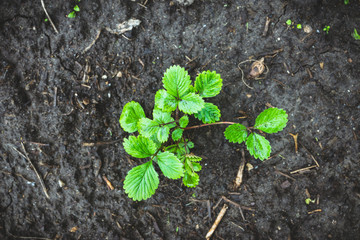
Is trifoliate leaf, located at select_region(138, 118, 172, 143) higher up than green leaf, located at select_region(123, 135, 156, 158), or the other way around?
trifoliate leaf, located at select_region(138, 118, 172, 143)

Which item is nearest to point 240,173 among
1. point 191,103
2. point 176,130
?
point 176,130

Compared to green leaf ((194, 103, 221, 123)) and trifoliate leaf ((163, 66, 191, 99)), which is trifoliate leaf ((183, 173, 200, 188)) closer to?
green leaf ((194, 103, 221, 123))

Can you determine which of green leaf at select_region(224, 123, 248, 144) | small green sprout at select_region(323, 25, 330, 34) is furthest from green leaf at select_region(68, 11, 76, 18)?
small green sprout at select_region(323, 25, 330, 34)

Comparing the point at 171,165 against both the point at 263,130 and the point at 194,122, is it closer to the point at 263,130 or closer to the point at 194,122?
the point at 194,122

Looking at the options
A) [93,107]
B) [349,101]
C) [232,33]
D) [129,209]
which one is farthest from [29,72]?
[349,101]

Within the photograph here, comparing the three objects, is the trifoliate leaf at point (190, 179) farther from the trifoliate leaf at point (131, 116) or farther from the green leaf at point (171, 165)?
the trifoliate leaf at point (131, 116)
